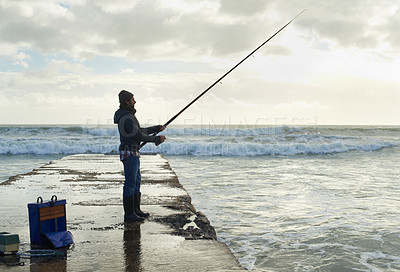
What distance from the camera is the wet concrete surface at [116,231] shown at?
264 cm

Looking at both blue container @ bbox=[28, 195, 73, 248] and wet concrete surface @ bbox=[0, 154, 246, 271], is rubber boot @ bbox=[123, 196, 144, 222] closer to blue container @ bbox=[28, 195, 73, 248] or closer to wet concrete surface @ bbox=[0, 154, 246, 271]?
wet concrete surface @ bbox=[0, 154, 246, 271]

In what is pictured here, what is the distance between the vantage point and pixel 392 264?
403 cm

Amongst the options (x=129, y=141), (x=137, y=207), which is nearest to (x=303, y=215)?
(x=137, y=207)

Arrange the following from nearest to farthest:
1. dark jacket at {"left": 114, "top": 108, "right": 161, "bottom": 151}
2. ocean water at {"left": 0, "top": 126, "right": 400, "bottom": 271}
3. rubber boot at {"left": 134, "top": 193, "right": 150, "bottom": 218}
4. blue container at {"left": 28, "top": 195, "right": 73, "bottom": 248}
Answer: blue container at {"left": 28, "top": 195, "right": 73, "bottom": 248} → dark jacket at {"left": 114, "top": 108, "right": 161, "bottom": 151} → rubber boot at {"left": 134, "top": 193, "right": 150, "bottom": 218} → ocean water at {"left": 0, "top": 126, "right": 400, "bottom": 271}

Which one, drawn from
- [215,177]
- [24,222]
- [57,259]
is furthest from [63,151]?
[57,259]

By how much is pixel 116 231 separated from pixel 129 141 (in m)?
0.87

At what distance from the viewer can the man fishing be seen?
3729mm

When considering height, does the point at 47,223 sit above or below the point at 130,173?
below

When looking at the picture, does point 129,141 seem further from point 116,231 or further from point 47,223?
point 47,223

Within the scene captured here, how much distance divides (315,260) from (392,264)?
793mm

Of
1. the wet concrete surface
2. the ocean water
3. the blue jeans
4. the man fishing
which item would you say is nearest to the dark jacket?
the man fishing

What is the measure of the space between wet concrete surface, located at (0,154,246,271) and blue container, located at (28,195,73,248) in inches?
3.8

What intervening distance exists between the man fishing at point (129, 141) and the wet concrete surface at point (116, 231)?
0.22m

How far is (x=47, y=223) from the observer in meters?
3.02
